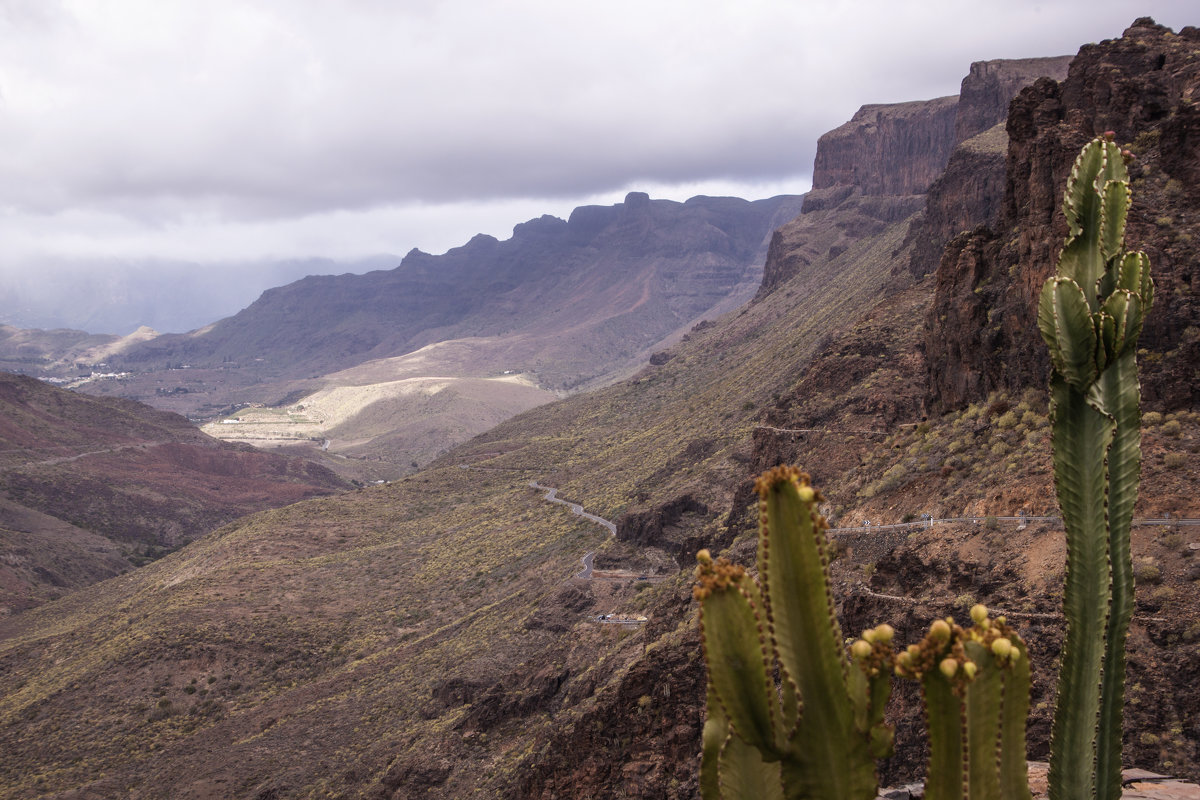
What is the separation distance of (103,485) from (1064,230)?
102209mm

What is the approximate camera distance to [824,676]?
5402mm

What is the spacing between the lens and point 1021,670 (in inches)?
219

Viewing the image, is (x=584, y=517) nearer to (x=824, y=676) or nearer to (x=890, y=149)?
(x=824, y=676)

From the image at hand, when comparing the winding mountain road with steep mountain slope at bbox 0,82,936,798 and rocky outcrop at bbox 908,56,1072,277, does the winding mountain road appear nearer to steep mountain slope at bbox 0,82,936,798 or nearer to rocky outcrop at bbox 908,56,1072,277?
steep mountain slope at bbox 0,82,936,798

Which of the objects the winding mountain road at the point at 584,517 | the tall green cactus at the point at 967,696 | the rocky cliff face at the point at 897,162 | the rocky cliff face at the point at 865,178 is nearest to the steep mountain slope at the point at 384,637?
the winding mountain road at the point at 584,517

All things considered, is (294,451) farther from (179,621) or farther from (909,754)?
(909,754)

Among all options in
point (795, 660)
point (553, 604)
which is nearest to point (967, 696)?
point (795, 660)

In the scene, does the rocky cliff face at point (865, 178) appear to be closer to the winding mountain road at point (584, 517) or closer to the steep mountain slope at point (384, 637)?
the steep mountain slope at point (384, 637)

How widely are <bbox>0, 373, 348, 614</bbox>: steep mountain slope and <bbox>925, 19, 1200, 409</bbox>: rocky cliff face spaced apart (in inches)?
2727

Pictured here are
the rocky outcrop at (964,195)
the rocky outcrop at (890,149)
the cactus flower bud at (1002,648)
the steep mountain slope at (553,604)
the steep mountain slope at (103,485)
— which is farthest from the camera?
the rocky outcrop at (890,149)

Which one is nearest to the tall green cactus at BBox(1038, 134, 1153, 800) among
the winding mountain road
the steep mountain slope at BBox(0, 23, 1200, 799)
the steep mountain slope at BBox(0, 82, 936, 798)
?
the steep mountain slope at BBox(0, 23, 1200, 799)

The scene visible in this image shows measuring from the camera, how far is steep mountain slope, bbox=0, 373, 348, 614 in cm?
7775

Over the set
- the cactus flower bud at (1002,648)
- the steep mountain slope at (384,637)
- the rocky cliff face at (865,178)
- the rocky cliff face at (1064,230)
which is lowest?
the steep mountain slope at (384,637)

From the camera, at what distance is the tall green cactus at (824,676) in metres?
5.28
